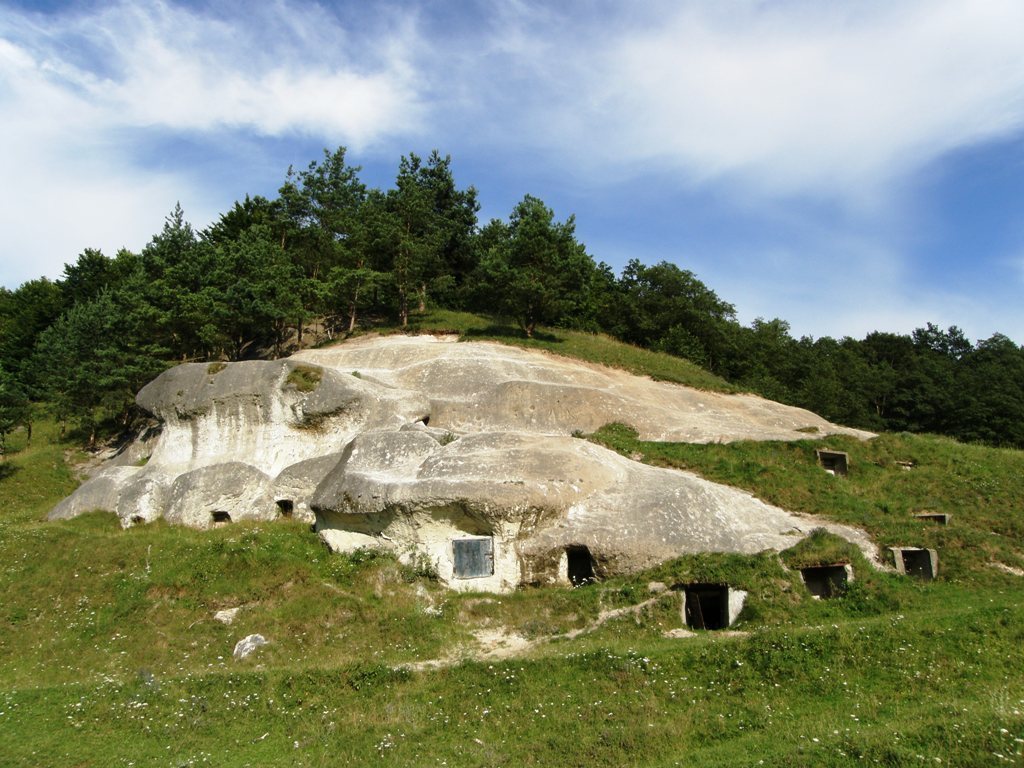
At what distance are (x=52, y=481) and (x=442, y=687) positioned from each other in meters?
33.7

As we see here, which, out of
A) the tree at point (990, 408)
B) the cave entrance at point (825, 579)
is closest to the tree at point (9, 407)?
the cave entrance at point (825, 579)

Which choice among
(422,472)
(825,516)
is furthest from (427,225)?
Result: (825,516)

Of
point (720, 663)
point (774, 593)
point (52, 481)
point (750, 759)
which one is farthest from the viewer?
Result: point (52, 481)

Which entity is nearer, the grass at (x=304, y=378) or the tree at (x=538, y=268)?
the grass at (x=304, y=378)

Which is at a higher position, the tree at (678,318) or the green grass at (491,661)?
the tree at (678,318)

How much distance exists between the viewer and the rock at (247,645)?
17.3 m

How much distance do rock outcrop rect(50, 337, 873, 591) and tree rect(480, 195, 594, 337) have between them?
6.01 meters

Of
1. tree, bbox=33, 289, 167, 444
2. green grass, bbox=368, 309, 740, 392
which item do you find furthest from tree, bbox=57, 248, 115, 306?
green grass, bbox=368, 309, 740, 392

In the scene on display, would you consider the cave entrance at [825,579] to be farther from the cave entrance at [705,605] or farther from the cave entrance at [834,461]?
the cave entrance at [834,461]

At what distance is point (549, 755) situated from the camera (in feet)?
37.7

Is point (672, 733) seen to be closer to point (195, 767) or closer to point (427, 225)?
point (195, 767)

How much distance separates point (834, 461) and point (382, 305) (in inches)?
1352

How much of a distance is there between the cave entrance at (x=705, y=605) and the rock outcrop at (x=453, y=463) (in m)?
1.18

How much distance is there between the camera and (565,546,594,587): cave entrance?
2058 cm
